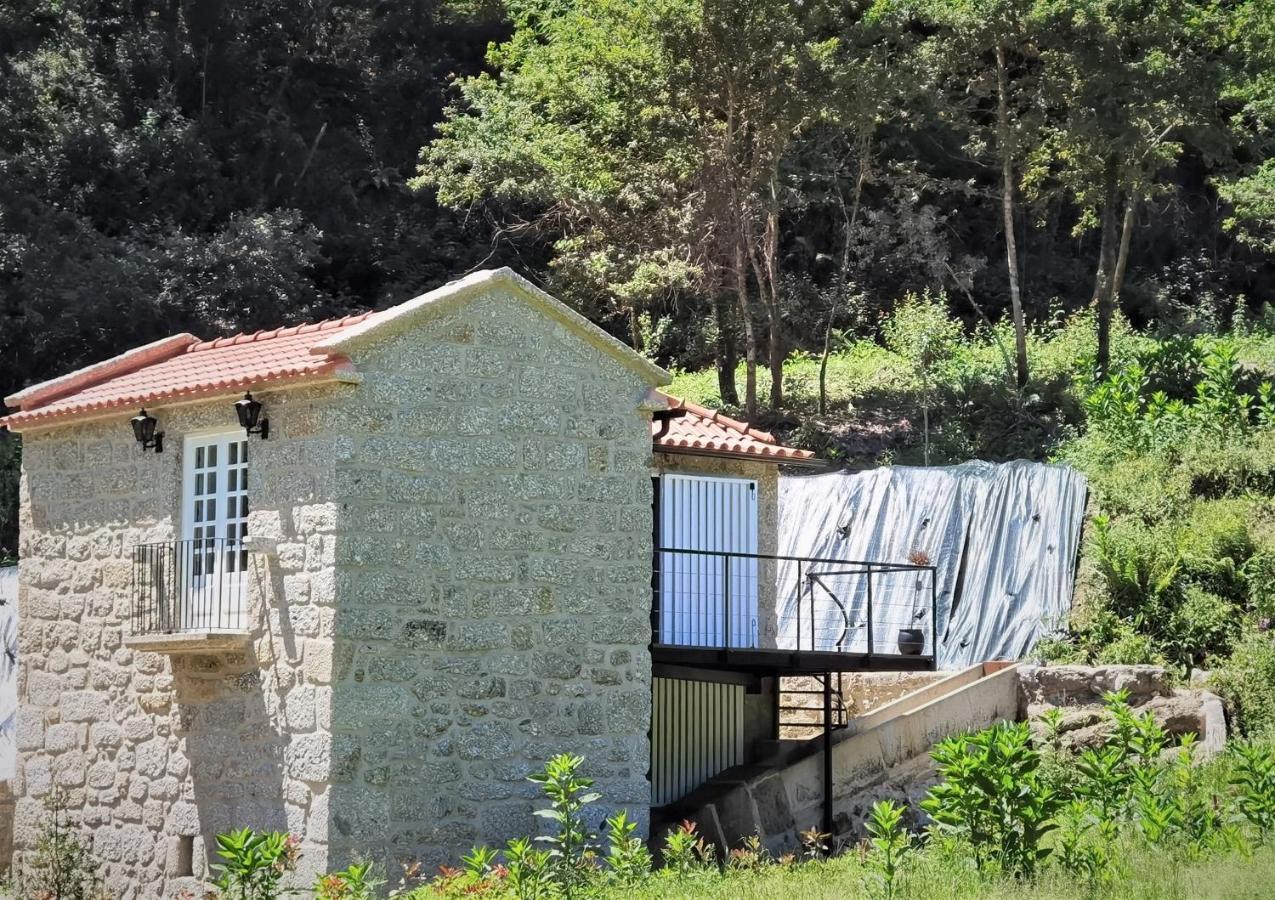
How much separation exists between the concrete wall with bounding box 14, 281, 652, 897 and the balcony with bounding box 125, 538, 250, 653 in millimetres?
235

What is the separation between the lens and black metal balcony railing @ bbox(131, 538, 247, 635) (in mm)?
14977

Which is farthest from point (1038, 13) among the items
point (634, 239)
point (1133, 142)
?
point (634, 239)

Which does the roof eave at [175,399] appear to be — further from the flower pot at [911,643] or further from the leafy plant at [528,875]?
the flower pot at [911,643]

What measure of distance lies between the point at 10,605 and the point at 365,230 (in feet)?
57.6

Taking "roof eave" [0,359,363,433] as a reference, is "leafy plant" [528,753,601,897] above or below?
below

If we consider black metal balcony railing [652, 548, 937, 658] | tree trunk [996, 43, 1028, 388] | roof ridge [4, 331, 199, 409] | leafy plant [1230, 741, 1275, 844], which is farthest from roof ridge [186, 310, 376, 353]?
tree trunk [996, 43, 1028, 388]

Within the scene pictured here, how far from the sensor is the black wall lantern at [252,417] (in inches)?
571

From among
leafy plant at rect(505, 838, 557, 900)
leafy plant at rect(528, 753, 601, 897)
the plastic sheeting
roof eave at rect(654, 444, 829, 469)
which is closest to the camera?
leafy plant at rect(505, 838, 557, 900)

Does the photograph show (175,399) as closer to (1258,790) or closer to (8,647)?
(8,647)

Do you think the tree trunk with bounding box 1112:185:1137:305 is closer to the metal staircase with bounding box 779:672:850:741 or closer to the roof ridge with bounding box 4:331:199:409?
the metal staircase with bounding box 779:672:850:741

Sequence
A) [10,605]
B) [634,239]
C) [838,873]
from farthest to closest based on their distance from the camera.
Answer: [634,239] → [10,605] → [838,873]

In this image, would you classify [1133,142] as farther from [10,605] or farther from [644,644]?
[10,605]

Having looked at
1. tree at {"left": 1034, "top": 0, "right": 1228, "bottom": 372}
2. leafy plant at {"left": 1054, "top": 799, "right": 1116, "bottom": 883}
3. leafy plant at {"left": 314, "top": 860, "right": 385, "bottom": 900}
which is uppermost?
tree at {"left": 1034, "top": 0, "right": 1228, "bottom": 372}

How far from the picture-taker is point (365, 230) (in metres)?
37.4
